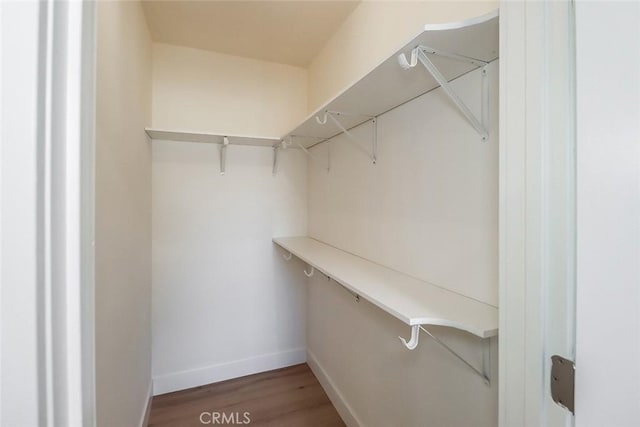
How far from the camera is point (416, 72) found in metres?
0.94

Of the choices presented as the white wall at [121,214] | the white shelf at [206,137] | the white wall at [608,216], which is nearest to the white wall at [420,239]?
the white wall at [608,216]

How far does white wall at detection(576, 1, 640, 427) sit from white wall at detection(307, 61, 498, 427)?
36cm

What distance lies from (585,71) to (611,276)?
35 centimetres

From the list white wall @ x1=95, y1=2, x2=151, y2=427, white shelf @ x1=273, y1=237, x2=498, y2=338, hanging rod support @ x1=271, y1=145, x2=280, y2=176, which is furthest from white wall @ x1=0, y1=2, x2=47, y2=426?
hanging rod support @ x1=271, y1=145, x2=280, y2=176

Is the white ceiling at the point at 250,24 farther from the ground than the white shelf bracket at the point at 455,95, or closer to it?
farther from the ground

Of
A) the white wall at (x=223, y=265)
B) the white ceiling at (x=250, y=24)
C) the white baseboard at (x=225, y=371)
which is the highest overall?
the white ceiling at (x=250, y=24)

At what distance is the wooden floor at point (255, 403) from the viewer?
1.75 m

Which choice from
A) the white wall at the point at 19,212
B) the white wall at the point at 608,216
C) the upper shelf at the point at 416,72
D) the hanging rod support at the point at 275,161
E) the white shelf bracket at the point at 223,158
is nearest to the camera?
the white wall at the point at 19,212

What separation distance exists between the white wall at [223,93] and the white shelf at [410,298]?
1350 mm

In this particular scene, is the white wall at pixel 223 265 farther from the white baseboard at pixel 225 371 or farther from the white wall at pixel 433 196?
the white wall at pixel 433 196

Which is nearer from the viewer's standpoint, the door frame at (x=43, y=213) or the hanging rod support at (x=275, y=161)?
the door frame at (x=43, y=213)

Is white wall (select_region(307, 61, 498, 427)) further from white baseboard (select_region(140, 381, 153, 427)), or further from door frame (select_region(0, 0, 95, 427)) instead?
white baseboard (select_region(140, 381, 153, 427))

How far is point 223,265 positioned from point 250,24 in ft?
5.61

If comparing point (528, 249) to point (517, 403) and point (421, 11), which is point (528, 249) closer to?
point (517, 403)
